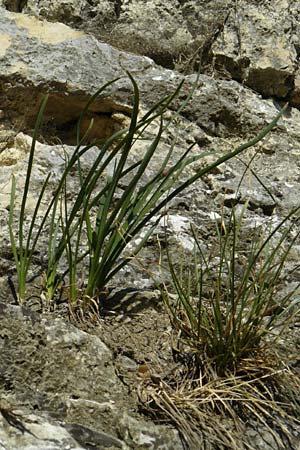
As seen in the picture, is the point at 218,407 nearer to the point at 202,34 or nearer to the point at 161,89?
the point at 161,89

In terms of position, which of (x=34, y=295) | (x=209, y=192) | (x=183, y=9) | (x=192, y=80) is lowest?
(x=34, y=295)

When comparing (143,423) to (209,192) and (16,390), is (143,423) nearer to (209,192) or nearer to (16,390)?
A: (16,390)

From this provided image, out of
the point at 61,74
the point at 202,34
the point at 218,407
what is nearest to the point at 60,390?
the point at 218,407

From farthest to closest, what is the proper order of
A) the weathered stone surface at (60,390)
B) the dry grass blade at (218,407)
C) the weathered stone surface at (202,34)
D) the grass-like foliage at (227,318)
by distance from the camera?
1. the weathered stone surface at (202,34)
2. the grass-like foliage at (227,318)
3. the dry grass blade at (218,407)
4. the weathered stone surface at (60,390)

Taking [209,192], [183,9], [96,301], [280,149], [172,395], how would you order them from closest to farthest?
1. [172,395]
2. [96,301]
3. [209,192]
4. [280,149]
5. [183,9]

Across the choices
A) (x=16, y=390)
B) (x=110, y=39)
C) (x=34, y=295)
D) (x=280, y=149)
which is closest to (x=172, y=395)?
(x=16, y=390)

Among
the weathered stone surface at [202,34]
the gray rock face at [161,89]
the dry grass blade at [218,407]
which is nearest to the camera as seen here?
the dry grass blade at [218,407]

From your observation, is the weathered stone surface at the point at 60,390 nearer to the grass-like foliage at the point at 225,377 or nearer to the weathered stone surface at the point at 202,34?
Result: the grass-like foliage at the point at 225,377

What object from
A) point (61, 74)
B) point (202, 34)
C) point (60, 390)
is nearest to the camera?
point (60, 390)

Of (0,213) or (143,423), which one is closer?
(143,423)

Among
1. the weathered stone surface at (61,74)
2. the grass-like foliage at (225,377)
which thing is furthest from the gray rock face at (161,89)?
the grass-like foliage at (225,377)

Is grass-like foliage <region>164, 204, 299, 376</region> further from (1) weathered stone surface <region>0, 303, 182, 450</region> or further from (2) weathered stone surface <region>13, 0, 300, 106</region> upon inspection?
(2) weathered stone surface <region>13, 0, 300, 106</region>
